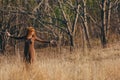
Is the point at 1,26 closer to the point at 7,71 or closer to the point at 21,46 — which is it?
the point at 21,46

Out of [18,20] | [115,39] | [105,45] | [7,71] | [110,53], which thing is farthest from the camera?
[18,20]

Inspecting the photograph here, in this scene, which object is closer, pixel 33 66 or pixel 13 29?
pixel 33 66

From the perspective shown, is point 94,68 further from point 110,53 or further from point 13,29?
point 13,29

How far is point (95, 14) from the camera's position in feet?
66.5

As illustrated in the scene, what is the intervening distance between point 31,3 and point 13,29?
2490mm

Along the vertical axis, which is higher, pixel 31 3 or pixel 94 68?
pixel 31 3

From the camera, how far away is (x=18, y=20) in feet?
62.6

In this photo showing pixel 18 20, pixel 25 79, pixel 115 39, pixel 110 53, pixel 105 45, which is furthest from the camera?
pixel 18 20

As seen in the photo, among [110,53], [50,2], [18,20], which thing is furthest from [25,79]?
[18,20]

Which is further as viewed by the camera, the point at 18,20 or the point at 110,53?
the point at 18,20

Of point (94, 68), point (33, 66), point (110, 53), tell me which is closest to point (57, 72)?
point (33, 66)

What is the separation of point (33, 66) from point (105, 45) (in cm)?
817

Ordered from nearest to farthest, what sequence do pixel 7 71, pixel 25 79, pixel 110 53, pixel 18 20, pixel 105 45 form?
pixel 25 79, pixel 7 71, pixel 110 53, pixel 105 45, pixel 18 20

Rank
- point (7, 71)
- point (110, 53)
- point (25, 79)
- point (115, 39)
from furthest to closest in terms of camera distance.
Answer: point (115, 39), point (110, 53), point (7, 71), point (25, 79)
